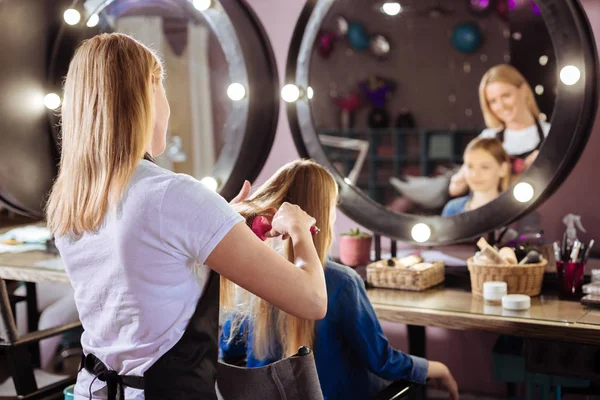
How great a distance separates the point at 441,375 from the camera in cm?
179

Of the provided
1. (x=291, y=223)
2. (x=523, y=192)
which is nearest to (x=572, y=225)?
(x=523, y=192)

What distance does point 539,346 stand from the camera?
1.65 meters

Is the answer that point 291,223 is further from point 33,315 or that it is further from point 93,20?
point 33,315

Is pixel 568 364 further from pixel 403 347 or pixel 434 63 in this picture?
pixel 434 63

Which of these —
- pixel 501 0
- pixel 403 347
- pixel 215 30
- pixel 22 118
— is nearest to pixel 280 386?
pixel 403 347

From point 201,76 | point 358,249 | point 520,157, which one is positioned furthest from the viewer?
point 201,76

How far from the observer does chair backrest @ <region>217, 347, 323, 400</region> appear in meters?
1.28

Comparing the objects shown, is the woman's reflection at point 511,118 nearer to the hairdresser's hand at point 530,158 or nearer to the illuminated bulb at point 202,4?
the hairdresser's hand at point 530,158

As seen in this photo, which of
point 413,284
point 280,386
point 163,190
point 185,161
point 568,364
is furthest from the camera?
point 185,161

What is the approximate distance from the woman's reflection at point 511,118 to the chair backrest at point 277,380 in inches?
40.2

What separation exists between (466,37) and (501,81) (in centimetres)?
36

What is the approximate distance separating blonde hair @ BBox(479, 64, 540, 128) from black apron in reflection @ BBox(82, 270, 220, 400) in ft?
4.72

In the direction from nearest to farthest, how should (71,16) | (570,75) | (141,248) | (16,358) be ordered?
(141,248)
(570,75)
(16,358)
(71,16)

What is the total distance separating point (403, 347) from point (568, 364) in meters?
0.92
